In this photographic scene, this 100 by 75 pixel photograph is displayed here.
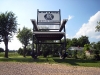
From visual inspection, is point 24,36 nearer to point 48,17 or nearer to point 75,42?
point 48,17

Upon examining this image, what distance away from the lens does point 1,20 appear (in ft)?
91.7

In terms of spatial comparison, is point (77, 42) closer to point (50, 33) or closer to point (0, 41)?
point (0, 41)

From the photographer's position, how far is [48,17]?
18.8 m

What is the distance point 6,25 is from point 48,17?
1198 cm

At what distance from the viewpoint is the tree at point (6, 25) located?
1093 inches

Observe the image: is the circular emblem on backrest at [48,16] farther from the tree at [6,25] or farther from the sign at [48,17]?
the tree at [6,25]

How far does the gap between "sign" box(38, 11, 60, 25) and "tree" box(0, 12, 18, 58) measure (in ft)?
37.7

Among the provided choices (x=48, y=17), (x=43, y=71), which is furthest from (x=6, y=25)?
(x=43, y=71)

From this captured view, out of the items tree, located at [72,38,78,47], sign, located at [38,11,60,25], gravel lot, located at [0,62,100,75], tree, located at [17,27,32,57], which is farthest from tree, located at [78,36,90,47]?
gravel lot, located at [0,62,100,75]

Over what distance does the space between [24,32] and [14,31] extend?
1057cm

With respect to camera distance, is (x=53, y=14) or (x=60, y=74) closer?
(x=60, y=74)

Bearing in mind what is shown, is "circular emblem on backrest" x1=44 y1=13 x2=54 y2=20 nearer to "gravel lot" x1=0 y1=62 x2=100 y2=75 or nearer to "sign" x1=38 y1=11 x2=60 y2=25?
"sign" x1=38 y1=11 x2=60 y2=25

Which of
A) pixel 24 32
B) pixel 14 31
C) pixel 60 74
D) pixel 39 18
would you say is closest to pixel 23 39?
pixel 24 32

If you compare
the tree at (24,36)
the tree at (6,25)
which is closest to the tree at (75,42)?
the tree at (24,36)
